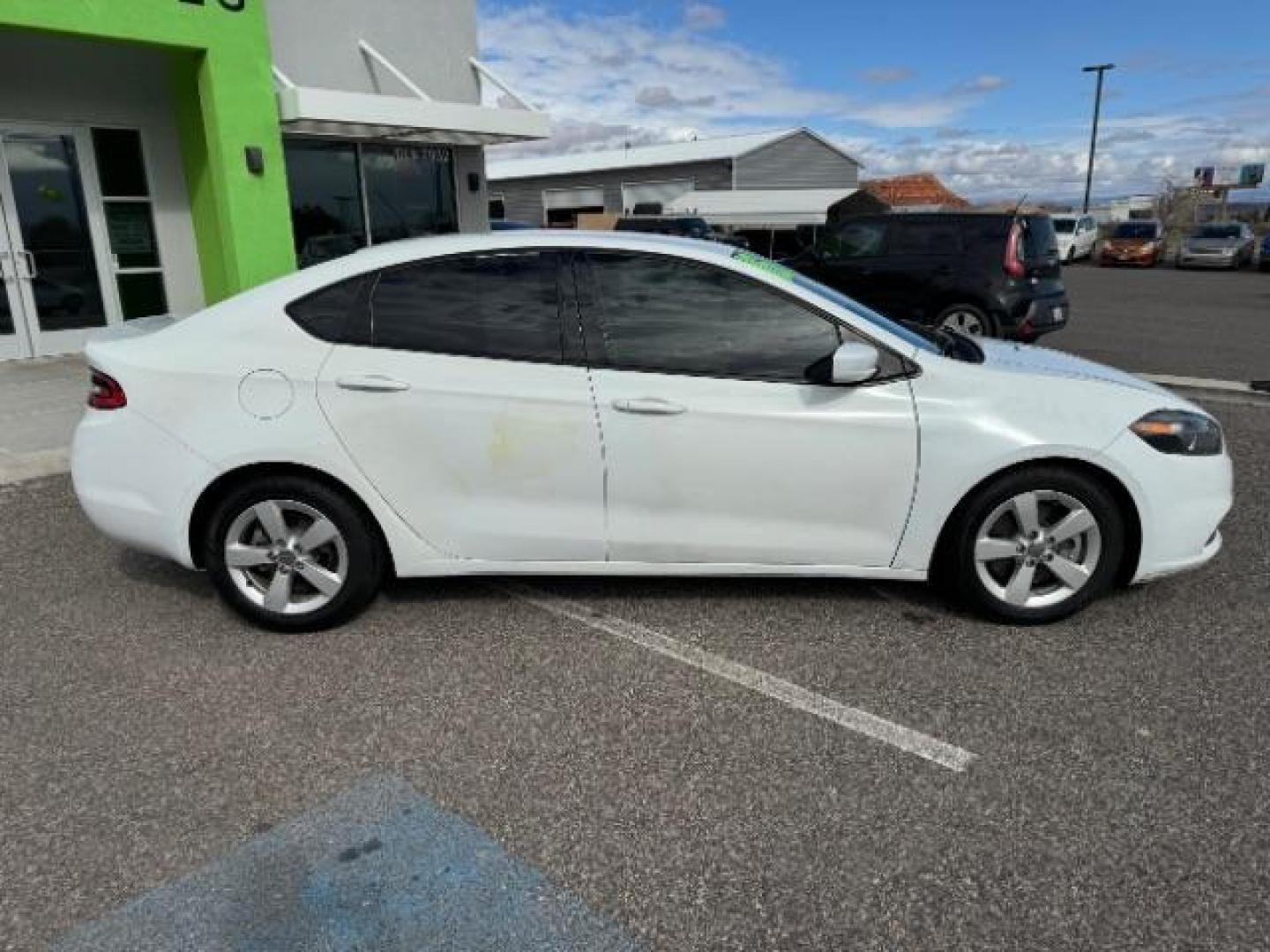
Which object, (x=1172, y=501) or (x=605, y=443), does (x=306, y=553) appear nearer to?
(x=605, y=443)

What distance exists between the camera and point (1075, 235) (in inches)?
1303

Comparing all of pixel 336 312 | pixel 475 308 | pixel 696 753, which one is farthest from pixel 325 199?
pixel 696 753

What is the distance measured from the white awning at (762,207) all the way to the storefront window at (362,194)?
1998cm

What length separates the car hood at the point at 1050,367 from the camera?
12.0 feet

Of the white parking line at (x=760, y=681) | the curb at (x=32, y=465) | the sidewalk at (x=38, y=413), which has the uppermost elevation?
the sidewalk at (x=38, y=413)

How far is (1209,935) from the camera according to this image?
2.10m

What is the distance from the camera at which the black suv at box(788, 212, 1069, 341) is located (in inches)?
378

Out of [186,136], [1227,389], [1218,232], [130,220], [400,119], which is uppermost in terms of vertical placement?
[400,119]

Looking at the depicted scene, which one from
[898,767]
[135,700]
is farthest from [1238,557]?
[135,700]

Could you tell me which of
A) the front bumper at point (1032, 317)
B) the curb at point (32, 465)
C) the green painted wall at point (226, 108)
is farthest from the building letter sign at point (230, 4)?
the front bumper at point (1032, 317)

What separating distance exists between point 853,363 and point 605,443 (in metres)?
0.97

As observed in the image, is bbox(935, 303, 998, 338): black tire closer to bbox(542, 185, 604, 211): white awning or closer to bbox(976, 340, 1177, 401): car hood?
bbox(976, 340, 1177, 401): car hood

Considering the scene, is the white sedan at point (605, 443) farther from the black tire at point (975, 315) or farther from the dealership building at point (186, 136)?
the black tire at point (975, 315)

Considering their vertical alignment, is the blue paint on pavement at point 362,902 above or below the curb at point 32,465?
below
